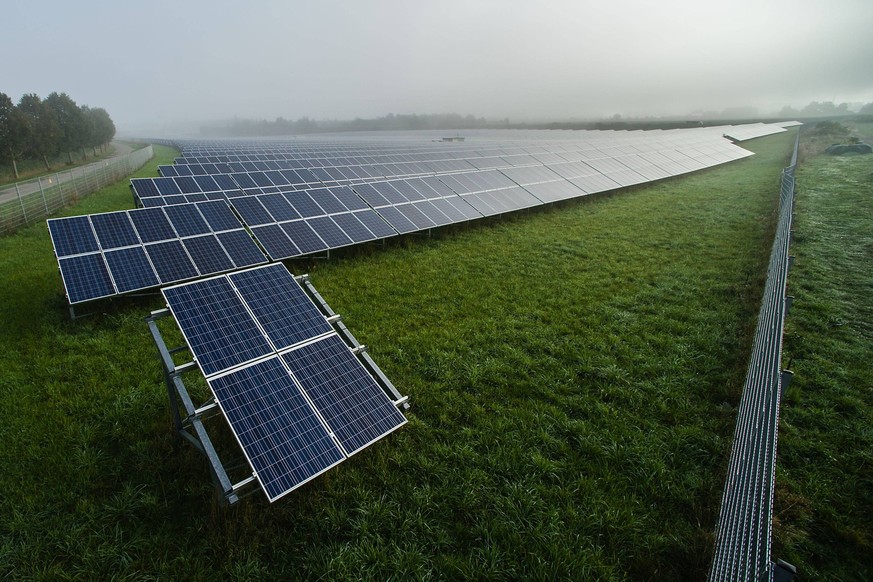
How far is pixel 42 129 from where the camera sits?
41281 mm

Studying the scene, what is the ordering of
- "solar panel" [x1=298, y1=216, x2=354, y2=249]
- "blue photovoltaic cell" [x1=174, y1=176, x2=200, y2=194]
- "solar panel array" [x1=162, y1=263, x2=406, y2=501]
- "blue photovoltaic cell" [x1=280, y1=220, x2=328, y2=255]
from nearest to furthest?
"solar panel array" [x1=162, y1=263, x2=406, y2=501] → "blue photovoltaic cell" [x1=280, y1=220, x2=328, y2=255] → "solar panel" [x1=298, y1=216, x2=354, y2=249] → "blue photovoltaic cell" [x1=174, y1=176, x2=200, y2=194]

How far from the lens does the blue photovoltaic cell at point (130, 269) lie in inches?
345

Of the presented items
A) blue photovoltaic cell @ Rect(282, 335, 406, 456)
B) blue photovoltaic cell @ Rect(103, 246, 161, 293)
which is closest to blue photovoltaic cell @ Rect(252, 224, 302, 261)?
blue photovoltaic cell @ Rect(103, 246, 161, 293)

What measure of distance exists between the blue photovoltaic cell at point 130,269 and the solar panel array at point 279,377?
4427 millimetres

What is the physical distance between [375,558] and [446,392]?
2.94m

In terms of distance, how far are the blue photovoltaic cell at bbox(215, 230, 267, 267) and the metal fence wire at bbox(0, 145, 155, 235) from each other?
12217mm

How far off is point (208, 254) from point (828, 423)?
43.4ft

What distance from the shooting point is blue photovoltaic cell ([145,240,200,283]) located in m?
9.20

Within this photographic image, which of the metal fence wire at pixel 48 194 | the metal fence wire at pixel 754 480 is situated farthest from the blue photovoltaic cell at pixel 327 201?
the metal fence wire at pixel 48 194

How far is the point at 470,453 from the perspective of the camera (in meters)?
5.56

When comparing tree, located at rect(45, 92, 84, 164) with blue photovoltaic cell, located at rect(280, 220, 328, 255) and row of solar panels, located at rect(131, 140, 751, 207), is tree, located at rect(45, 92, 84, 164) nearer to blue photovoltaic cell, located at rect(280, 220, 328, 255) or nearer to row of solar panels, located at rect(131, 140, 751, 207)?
row of solar panels, located at rect(131, 140, 751, 207)

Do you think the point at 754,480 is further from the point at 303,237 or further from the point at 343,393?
the point at 303,237

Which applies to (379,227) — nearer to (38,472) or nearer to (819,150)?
(38,472)

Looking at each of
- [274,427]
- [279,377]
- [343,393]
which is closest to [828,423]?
A: [343,393]
